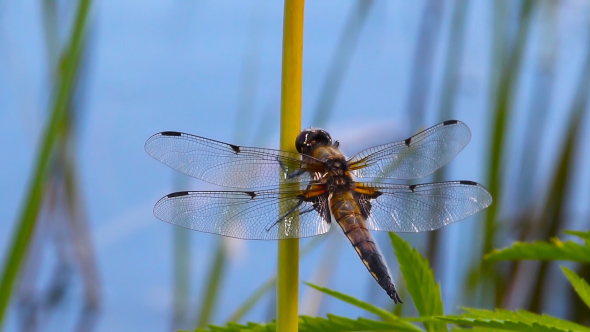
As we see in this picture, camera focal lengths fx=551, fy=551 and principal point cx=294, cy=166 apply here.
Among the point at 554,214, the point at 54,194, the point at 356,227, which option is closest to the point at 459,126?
the point at 356,227

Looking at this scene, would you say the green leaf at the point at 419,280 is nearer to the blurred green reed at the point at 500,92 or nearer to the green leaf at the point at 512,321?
the green leaf at the point at 512,321

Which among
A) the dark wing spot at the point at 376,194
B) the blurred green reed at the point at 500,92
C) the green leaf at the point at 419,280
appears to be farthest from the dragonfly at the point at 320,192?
the blurred green reed at the point at 500,92

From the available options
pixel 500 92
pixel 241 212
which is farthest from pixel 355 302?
pixel 500 92

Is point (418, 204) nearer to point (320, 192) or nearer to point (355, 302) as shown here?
point (320, 192)

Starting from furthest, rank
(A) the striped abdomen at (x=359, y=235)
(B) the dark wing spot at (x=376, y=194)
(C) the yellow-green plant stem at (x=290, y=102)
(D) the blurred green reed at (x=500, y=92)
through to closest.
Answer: (D) the blurred green reed at (x=500, y=92)
(B) the dark wing spot at (x=376, y=194)
(A) the striped abdomen at (x=359, y=235)
(C) the yellow-green plant stem at (x=290, y=102)

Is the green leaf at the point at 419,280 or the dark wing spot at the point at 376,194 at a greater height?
the dark wing spot at the point at 376,194
